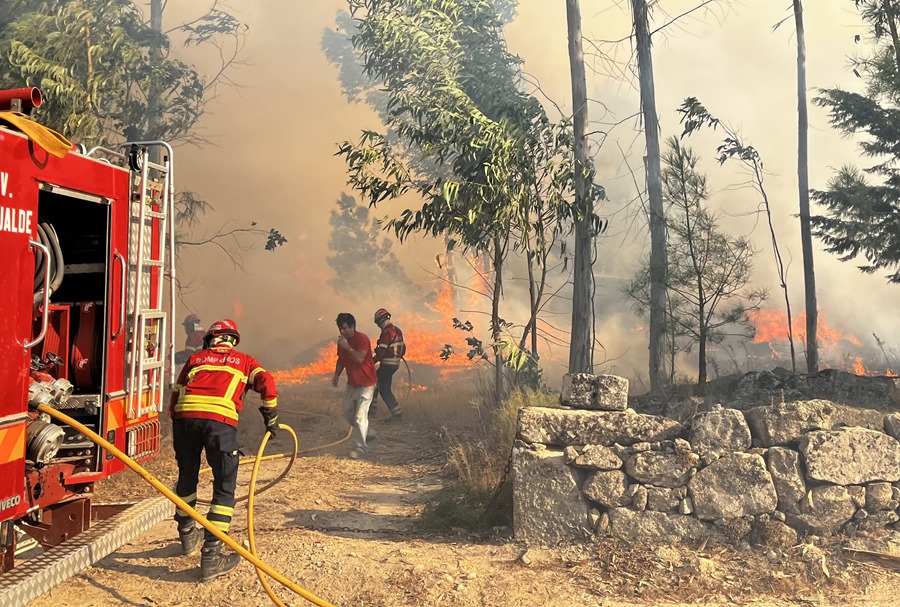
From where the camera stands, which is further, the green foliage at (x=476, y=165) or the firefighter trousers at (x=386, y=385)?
the firefighter trousers at (x=386, y=385)

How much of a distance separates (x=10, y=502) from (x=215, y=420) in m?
Answer: 1.56

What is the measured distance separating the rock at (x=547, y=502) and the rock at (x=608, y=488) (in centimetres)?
10

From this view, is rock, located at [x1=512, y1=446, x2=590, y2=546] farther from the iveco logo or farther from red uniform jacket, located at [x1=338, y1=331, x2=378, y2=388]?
red uniform jacket, located at [x1=338, y1=331, x2=378, y2=388]

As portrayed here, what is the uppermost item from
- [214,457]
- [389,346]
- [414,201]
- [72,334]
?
[414,201]

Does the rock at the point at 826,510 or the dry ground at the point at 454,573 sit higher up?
the rock at the point at 826,510

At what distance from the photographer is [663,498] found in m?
5.62

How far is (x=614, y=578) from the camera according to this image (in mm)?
5199

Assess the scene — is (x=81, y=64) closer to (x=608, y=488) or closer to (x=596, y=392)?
(x=596, y=392)

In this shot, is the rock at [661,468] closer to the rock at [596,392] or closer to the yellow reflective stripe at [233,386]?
the rock at [596,392]

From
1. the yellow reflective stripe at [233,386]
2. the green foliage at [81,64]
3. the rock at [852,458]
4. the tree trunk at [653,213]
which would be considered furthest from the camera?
the tree trunk at [653,213]

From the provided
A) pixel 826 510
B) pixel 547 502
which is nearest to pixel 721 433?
pixel 826 510

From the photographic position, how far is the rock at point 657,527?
18.3ft

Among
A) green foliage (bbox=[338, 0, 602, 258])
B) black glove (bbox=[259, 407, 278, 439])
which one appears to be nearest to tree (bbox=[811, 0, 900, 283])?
green foliage (bbox=[338, 0, 602, 258])

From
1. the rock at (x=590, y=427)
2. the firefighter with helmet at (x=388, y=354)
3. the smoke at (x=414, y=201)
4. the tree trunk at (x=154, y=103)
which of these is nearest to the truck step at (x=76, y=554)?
the rock at (x=590, y=427)
